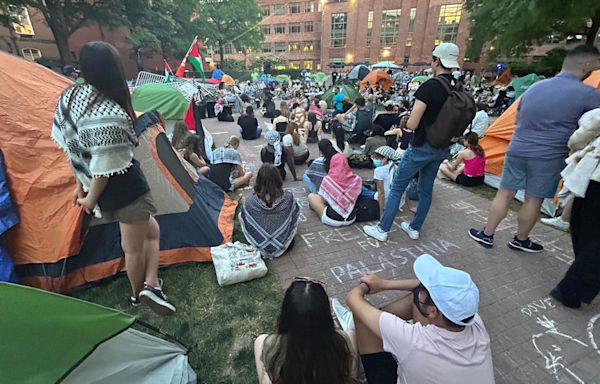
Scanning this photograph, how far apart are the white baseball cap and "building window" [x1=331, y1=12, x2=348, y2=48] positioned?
45.4 meters

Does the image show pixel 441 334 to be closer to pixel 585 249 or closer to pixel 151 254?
pixel 585 249

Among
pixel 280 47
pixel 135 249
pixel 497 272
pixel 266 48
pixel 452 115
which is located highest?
pixel 280 47

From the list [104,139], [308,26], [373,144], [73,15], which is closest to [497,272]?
[104,139]

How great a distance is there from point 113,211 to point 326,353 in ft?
5.66

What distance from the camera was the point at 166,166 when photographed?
3.27 m

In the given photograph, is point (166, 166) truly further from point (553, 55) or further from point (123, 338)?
point (553, 55)

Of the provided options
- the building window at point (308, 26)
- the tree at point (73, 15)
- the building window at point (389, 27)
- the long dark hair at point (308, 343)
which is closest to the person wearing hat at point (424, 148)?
the long dark hair at point (308, 343)

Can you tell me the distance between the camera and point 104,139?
1.77 meters

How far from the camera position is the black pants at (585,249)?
2.40 m

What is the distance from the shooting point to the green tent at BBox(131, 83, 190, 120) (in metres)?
7.34

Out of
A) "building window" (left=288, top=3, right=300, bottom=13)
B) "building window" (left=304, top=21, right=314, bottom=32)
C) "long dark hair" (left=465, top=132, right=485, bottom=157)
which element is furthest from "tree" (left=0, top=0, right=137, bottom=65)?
"building window" (left=288, top=3, right=300, bottom=13)

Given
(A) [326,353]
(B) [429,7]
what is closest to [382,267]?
(A) [326,353]

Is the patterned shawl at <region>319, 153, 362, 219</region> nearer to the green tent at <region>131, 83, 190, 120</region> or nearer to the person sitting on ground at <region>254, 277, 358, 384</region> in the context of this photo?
the person sitting on ground at <region>254, 277, 358, 384</region>

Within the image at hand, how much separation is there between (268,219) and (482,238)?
265 centimetres
